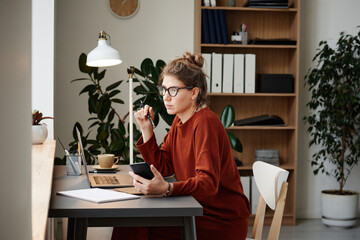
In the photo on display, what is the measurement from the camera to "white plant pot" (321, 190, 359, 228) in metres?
4.61

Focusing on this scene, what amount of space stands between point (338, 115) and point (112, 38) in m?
2.19

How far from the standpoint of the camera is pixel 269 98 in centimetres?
489

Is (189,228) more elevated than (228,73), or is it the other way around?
(228,73)

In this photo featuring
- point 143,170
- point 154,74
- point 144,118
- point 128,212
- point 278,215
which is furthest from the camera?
point 154,74

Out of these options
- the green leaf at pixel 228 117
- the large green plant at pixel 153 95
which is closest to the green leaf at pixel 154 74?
the large green plant at pixel 153 95

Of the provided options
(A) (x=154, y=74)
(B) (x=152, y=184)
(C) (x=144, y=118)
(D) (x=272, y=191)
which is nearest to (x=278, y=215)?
(D) (x=272, y=191)

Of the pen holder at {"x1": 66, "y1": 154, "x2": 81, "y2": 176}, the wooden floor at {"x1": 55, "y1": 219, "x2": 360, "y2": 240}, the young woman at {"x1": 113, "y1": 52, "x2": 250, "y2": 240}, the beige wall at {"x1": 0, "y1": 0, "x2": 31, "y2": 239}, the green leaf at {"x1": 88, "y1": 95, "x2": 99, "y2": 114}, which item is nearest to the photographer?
the beige wall at {"x1": 0, "y1": 0, "x2": 31, "y2": 239}

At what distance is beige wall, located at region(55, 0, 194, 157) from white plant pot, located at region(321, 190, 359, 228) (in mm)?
1697

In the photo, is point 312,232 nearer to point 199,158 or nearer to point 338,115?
Result: point 338,115

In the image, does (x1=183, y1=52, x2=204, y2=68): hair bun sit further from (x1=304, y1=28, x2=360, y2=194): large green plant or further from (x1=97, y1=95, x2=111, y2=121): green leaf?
(x1=304, y1=28, x2=360, y2=194): large green plant

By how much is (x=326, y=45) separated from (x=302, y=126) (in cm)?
85

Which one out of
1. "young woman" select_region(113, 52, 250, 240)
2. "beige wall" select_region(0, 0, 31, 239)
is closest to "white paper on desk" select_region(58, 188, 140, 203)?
"young woman" select_region(113, 52, 250, 240)

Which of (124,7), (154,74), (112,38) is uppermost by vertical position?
(124,7)

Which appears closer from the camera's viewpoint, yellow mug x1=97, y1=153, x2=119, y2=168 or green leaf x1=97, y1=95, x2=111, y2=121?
yellow mug x1=97, y1=153, x2=119, y2=168
